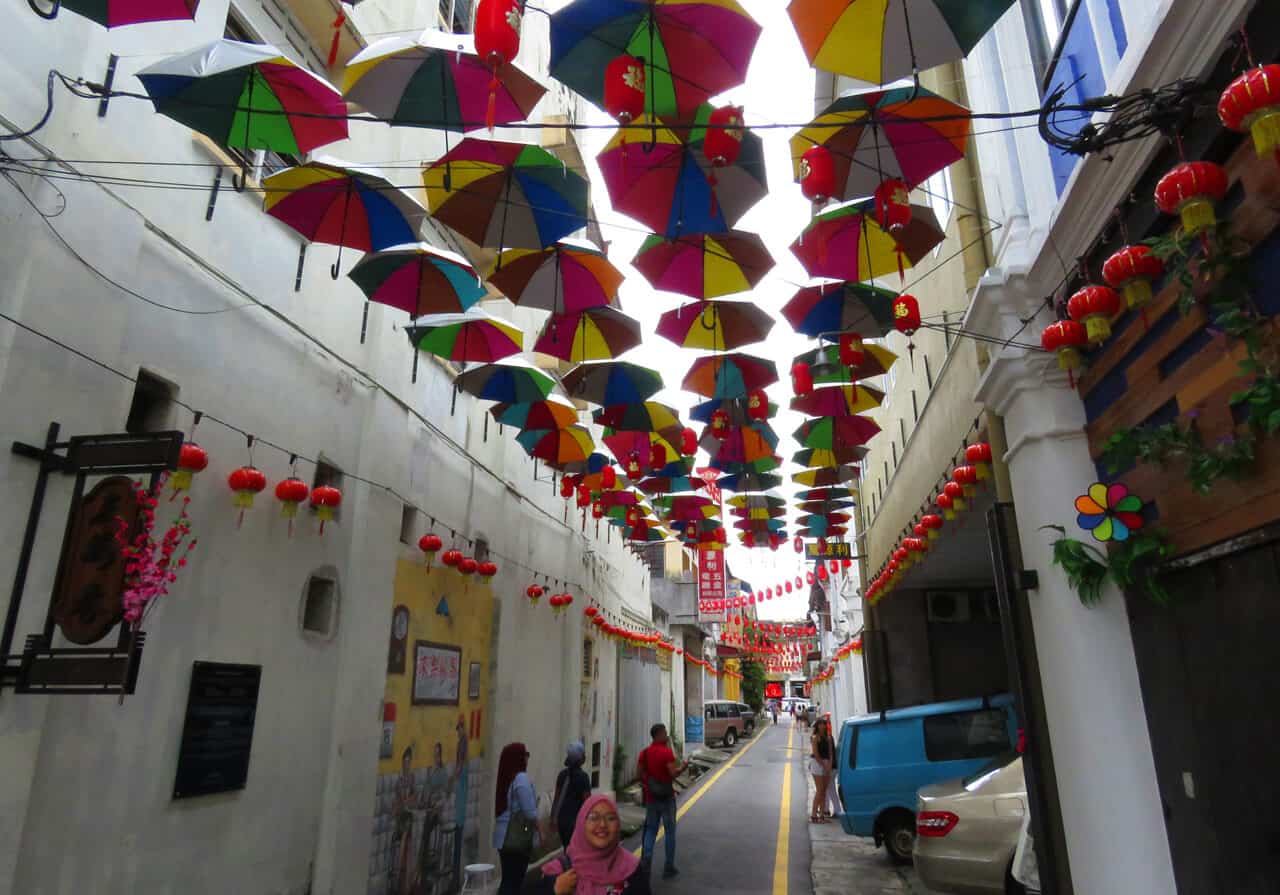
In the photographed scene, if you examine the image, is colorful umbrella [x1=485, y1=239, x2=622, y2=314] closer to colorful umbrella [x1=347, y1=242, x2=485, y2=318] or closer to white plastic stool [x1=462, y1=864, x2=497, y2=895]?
colorful umbrella [x1=347, y1=242, x2=485, y2=318]

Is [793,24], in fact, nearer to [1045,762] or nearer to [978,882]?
[1045,762]

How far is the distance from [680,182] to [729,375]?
3718 millimetres

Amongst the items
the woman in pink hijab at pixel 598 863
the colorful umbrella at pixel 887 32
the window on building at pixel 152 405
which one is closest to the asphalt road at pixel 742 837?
the woman in pink hijab at pixel 598 863

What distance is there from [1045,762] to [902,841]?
17.8 ft

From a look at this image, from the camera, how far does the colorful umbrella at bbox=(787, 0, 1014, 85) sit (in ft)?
15.0

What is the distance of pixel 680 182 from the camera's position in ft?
19.7

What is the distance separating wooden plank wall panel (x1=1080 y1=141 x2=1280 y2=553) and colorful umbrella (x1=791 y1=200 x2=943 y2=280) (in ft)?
6.83

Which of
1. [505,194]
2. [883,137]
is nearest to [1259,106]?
[883,137]

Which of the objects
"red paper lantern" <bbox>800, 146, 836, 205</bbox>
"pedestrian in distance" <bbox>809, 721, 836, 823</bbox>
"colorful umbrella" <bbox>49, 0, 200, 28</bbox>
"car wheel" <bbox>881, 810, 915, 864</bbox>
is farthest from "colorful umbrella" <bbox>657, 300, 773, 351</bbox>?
"pedestrian in distance" <bbox>809, 721, 836, 823</bbox>

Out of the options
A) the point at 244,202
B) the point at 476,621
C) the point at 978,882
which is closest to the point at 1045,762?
the point at 978,882

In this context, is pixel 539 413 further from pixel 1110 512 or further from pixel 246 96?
pixel 1110 512

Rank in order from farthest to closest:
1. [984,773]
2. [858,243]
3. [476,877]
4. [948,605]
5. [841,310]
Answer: [948,605], [984,773], [476,877], [841,310], [858,243]

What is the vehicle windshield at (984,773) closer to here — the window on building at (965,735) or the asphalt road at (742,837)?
the window on building at (965,735)

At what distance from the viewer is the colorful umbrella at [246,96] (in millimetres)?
4742
